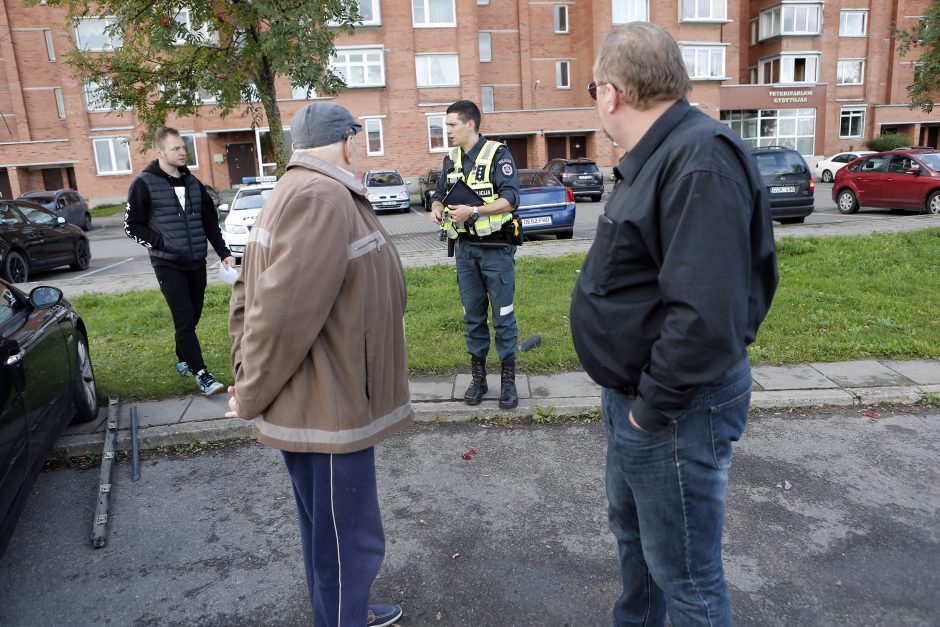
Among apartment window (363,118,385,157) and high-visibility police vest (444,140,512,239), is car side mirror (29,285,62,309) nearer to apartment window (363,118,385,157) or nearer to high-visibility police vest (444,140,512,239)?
high-visibility police vest (444,140,512,239)

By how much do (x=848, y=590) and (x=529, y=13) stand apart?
1699 inches

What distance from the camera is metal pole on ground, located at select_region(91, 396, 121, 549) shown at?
136 inches

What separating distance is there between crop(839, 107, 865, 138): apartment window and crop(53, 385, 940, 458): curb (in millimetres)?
46322

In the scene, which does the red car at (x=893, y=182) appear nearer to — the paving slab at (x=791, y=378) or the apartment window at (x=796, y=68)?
the paving slab at (x=791, y=378)

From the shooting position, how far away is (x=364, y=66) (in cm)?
3569

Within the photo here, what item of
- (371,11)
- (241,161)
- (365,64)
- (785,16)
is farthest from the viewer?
(785,16)

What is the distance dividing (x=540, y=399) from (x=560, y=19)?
4200 centimetres

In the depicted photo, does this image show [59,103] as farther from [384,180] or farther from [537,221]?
[537,221]

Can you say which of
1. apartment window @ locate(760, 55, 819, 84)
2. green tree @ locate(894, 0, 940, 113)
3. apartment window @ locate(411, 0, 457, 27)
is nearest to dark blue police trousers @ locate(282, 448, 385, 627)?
green tree @ locate(894, 0, 940, 113)

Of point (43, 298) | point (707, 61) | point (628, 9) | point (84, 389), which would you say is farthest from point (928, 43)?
point (43, 298)

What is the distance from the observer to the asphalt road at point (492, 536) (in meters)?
2.86

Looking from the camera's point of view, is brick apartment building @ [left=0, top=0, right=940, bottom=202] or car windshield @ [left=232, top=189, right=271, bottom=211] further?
brick apartment building @ [left=0, top=0, right=940, bottom=202]

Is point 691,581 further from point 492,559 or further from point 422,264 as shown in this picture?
point 422,264

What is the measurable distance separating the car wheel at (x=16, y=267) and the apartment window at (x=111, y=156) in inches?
981
